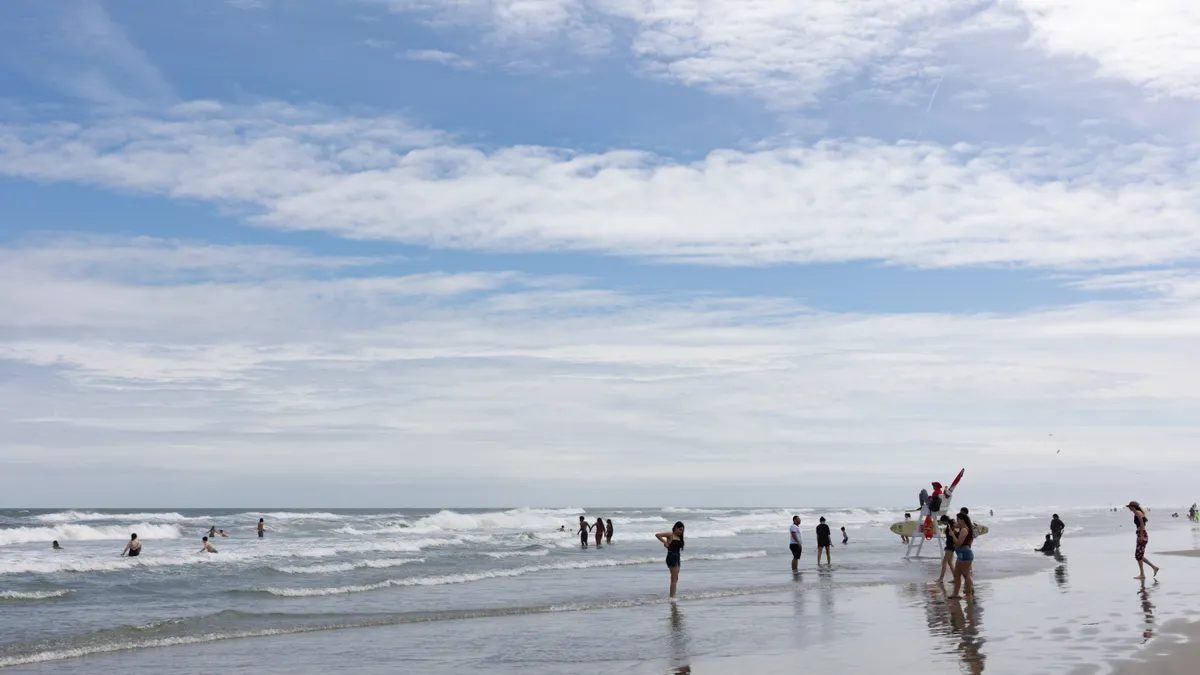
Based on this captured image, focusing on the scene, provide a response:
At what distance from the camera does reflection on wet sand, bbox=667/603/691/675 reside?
12.0 metres

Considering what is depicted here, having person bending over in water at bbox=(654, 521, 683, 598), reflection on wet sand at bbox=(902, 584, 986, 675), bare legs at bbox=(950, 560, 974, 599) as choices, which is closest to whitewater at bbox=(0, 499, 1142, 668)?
person bending over in water at bbox=(654, 521, 683, 598)

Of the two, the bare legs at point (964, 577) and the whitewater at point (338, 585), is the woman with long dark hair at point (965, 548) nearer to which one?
the bare legs at point (964, 577)

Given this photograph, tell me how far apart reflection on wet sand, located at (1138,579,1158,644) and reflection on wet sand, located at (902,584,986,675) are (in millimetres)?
2023

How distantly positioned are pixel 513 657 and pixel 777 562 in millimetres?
20535

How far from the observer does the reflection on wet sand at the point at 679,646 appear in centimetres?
1201

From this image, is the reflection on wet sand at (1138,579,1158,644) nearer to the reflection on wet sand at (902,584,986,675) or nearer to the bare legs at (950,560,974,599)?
the reflection on wet sand at (902,584,986,675)

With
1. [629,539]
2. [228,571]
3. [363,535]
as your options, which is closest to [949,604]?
[228,571]

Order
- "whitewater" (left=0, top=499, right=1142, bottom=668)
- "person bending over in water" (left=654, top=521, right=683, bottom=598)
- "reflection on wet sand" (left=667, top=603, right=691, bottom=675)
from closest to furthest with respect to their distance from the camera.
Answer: "reflection on wet sand" (left=667, top=603, right=691, bottom=675) < "whitewater" (left=0, top=499, right=1142, bottom=668) < "person bending over in water" (left=654, top=521, right=683, bottom=598)

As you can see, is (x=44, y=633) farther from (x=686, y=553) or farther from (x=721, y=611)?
(x=686, y=553)

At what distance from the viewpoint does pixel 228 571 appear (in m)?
28.6

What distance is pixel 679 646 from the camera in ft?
46.0

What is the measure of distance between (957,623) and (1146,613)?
2941 millimetres

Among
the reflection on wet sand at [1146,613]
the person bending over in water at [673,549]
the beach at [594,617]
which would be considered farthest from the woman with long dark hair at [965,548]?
the person bending over in water at [673,549]

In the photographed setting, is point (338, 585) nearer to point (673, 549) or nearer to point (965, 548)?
point (673, 549)
